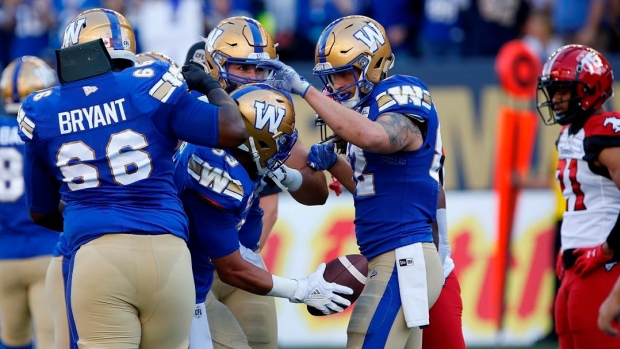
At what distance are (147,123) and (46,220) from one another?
3.17 feet

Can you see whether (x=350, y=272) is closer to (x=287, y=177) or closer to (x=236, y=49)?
(x=287, y=177)

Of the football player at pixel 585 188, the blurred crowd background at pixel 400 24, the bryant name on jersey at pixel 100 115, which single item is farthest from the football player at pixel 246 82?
the blurred crowd background at pixel 400 24

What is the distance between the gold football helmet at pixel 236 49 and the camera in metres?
5.25

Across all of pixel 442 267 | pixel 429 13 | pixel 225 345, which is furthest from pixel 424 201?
pixel 429 13

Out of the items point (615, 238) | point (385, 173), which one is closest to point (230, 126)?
point (385, 173)

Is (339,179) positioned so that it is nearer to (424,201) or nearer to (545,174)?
(424,201)

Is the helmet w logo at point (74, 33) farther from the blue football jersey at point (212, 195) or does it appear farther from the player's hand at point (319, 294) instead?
the player's hand at point (319, 294)

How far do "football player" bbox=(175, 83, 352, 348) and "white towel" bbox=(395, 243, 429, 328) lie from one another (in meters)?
0.28

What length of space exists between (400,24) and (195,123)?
6.65 meters

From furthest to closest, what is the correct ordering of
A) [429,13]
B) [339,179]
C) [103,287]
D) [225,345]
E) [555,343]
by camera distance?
[429,13], [555,343], [339,179], [225,345], [103,287]

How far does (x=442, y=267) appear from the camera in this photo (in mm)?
4816

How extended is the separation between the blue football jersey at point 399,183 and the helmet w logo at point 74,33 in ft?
4.70

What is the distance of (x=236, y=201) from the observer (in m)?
4.46

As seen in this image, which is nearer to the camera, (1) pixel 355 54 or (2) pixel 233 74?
(1) pixel 355 54
